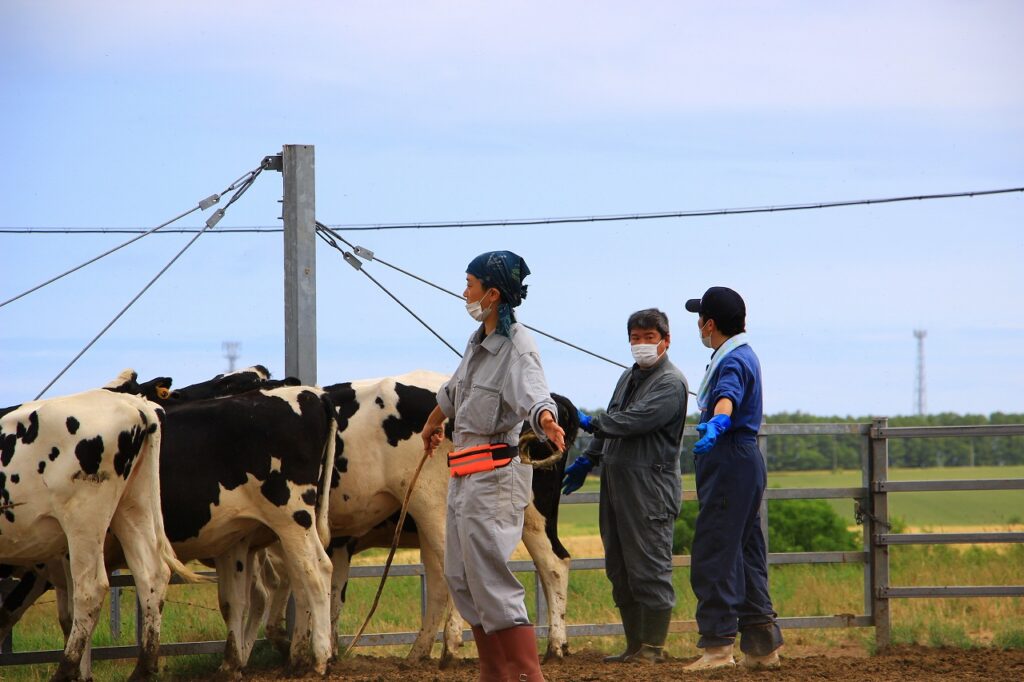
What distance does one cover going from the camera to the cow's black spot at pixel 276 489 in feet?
29.2

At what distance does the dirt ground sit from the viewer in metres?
7.73

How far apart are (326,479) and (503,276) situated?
11.4 ft

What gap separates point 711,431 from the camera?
23.7ft

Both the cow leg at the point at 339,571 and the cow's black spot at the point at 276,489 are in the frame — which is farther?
the cow leg at the point at 339,571

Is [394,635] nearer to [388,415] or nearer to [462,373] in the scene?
[388,415]

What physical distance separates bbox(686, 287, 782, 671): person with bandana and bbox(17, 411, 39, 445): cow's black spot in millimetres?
4101

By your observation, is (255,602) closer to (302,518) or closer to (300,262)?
(302,518)

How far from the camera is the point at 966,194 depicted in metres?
12.8

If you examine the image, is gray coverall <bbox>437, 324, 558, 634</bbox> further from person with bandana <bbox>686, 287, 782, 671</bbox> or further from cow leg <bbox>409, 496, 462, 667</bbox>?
cow leg <bbox>409, 496, 462, 667</bbox>

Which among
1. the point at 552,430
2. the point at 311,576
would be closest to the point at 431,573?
the point at 311,576

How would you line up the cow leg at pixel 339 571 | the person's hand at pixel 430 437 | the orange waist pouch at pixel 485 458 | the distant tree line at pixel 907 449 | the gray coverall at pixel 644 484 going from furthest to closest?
the distant tree line at pixel 907 449, the cow leg at pixel 339 571, the gray coverall at pixel 644 484, the person's hand at pixel 430 437, the orange waist pouch at pixel 485 458

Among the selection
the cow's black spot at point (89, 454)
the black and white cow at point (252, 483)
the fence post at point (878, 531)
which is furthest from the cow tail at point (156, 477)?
the fence post at point (878, 531)

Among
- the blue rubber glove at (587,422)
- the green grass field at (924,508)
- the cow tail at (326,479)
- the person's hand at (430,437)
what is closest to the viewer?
the person's hand at (430,437)

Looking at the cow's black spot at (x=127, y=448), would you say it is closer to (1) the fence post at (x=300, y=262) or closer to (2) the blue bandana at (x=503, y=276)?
(1) the fence post at (x=300, y=262)
